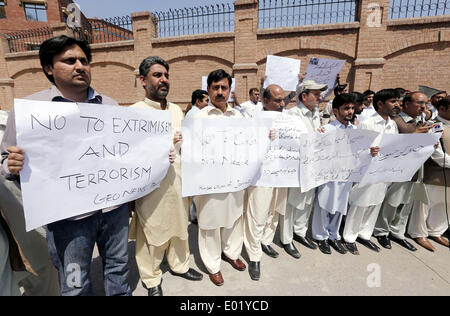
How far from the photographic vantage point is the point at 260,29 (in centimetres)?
827

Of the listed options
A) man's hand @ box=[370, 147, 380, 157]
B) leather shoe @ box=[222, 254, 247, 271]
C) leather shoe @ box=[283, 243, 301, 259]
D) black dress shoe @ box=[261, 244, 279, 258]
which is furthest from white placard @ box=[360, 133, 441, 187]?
leather shoe @ box=[222, 254, 247, 271]

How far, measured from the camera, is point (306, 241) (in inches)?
112

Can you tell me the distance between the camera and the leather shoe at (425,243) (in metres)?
2.82

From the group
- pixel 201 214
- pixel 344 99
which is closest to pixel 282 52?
pixel 344 99

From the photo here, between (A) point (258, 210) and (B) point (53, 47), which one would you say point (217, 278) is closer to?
(A) point (258, 210)

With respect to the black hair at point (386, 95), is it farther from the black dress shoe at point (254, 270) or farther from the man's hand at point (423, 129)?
the black dress shoe at point (254, 270)

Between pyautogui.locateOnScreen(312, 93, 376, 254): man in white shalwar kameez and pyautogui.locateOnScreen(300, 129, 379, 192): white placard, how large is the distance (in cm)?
13

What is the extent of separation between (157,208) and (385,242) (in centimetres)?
302

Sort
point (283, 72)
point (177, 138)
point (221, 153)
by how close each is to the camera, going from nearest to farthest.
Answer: point (177, 138) < point (221, 153) < point (283, 72)

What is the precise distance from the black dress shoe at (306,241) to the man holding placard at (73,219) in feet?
7.36

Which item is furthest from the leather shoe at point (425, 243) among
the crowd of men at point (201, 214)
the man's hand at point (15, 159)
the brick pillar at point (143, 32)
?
the brick pillar at point (143, 32)

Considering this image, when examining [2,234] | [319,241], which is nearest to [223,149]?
[2,234]

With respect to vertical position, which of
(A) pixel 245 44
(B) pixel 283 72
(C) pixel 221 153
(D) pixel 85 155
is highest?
(A) pixel 245 44
